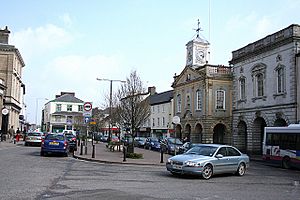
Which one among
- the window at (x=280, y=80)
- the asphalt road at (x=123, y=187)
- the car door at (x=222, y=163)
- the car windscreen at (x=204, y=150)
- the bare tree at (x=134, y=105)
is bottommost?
the asphalt road at (x=123, y=187)

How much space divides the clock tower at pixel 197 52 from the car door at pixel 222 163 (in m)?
34.7

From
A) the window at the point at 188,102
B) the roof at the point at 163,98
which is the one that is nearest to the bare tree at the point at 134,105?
the window at the point at 188,102

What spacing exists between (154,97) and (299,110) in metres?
45.3

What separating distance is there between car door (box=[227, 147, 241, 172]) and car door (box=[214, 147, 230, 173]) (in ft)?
0.68

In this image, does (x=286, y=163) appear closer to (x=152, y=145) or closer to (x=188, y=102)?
(x=152, y=145)

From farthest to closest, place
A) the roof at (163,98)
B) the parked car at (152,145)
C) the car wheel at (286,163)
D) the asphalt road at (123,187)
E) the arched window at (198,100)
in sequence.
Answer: the roof at (163,98) → the arched window at (198,100) → the parked car at (152,145) → the car wheel at (286,163) → the asphalt road at (123,187)

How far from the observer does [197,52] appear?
49.8 metres

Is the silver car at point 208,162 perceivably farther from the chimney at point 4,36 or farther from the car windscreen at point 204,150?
the chimney at point 4,36

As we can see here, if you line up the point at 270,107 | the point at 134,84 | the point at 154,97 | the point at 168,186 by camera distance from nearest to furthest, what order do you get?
the point at 168,186, the point at 134,84, the point at 270,107, the point at 154,97

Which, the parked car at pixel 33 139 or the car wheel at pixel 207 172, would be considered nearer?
the car wheel at pixel 207 172

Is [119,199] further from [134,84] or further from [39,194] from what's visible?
[134,84]

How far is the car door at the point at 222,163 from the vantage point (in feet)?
48.1

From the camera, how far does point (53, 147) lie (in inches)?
878

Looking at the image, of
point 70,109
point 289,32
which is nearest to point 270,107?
point 289,32
